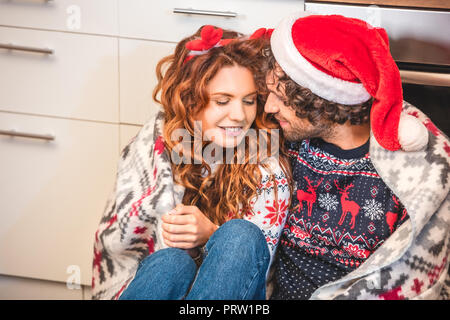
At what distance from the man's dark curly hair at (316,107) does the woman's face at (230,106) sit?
0.07m

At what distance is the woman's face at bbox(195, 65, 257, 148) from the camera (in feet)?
3.48

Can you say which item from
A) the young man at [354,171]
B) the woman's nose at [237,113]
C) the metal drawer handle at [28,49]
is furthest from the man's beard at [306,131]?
the metal drawer handle at [28,49]

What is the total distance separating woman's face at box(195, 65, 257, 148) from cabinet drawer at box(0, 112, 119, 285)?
0.38 m

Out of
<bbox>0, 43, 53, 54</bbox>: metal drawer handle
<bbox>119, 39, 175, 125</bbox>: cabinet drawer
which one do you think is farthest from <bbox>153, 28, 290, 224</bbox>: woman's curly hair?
<bbox>0, 43, 53, 54</bbox>: metal drawer handle

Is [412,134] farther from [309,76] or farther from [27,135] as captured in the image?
[27,135]

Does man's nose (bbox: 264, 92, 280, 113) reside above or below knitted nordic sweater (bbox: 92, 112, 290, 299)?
above

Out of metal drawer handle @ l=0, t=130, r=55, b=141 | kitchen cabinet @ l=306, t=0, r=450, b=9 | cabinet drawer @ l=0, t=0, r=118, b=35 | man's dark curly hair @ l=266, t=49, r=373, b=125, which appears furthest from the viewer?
metal drawer handle @ l=0, t=130, r=55, b=141

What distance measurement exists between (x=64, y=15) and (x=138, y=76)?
0.79 ft

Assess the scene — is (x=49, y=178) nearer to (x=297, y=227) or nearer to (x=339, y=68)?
(x=297, y=227)

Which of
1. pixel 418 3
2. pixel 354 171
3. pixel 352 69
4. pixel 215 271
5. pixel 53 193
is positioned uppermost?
pixel 418 3

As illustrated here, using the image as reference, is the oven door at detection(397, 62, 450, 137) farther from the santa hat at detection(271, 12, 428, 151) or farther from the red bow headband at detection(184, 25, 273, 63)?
the red bow headband at detection(184, 25, 273, 63)

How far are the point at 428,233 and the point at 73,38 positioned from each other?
0.97 metres

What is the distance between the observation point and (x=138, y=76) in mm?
1304

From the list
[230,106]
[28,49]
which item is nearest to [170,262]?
[230,106]
